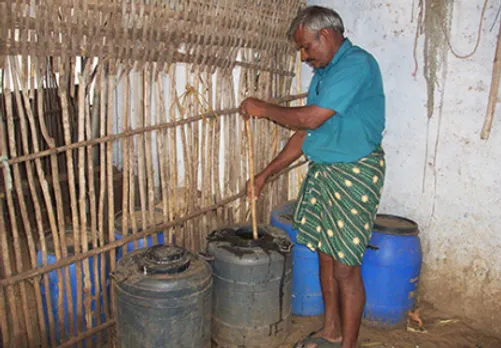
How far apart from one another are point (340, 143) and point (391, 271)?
118 centimetres

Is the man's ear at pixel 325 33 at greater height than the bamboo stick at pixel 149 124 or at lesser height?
greater

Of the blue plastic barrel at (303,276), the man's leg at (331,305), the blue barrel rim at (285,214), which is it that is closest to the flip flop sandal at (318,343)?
the man's leg at (331,305)

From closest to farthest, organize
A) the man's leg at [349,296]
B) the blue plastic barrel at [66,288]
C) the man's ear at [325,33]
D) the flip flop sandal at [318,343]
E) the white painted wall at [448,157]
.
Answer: the man's ear at [325,33] → the blue plastic barrel at [66,288] → the man's leg at [349,296] → the flip flop sandal at [318,343] → the white painted wall at [448,157]

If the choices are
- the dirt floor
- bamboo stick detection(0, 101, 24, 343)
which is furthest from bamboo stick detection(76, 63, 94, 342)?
the dirt floor

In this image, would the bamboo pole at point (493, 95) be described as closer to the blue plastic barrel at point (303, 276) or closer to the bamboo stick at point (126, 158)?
the blue plastic barrel at point (303, 276)

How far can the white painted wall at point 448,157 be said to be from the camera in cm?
319

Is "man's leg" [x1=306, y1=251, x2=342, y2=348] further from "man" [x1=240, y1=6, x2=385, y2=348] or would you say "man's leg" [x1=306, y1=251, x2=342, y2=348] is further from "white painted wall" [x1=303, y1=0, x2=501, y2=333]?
"white painted wall" [x1=303, y1=0, x2=501, y2=333]

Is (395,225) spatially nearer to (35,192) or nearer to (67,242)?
(67,242)

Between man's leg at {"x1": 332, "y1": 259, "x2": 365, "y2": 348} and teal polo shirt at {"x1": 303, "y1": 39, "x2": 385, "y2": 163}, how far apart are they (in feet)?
2.13

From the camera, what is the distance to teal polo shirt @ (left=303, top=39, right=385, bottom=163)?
2365 millimetres

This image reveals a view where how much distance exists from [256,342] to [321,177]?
3.71 ft

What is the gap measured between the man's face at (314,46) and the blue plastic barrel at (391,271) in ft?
4.39

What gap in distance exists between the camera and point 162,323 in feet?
7.88

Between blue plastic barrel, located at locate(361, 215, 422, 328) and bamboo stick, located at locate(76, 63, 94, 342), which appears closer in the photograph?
bamboo stick, located at locate(76, 63, 94, 342)
